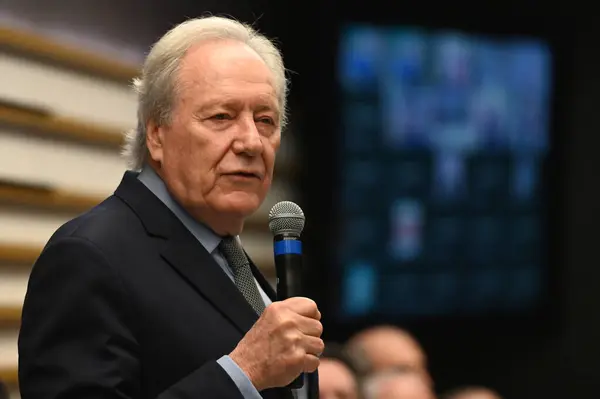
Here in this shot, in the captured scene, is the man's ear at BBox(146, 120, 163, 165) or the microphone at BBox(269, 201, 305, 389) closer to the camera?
the microphone at BBox(269, 201, 305, 389)

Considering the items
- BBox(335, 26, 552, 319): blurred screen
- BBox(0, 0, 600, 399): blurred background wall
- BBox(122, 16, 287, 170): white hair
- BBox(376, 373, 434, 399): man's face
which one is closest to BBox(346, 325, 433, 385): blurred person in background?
BBox(376, 373, 434, 399): man's face

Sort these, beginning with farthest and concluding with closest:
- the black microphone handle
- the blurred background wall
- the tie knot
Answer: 1. the blurred background wall
2. the tie knot
3. the black microphone handle

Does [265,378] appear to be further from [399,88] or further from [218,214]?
[399,88]

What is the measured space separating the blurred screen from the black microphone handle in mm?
3415

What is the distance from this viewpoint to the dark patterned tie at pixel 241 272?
5.93ft

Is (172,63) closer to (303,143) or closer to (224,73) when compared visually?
(224,73)

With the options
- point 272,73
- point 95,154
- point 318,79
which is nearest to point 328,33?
point 318,79

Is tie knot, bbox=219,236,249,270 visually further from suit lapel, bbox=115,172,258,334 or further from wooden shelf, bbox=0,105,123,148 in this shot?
wooden shelf, bbox=0,105,123,148

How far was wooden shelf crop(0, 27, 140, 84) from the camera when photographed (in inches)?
126

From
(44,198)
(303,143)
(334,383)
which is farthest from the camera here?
(303,143)

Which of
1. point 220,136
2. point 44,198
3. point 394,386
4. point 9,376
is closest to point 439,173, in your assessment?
point 394,386

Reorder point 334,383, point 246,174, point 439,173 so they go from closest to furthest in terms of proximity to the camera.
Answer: point 246,174, point 334,383, point 439,173

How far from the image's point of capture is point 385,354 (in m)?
3.77

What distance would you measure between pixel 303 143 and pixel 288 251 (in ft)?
11.3
